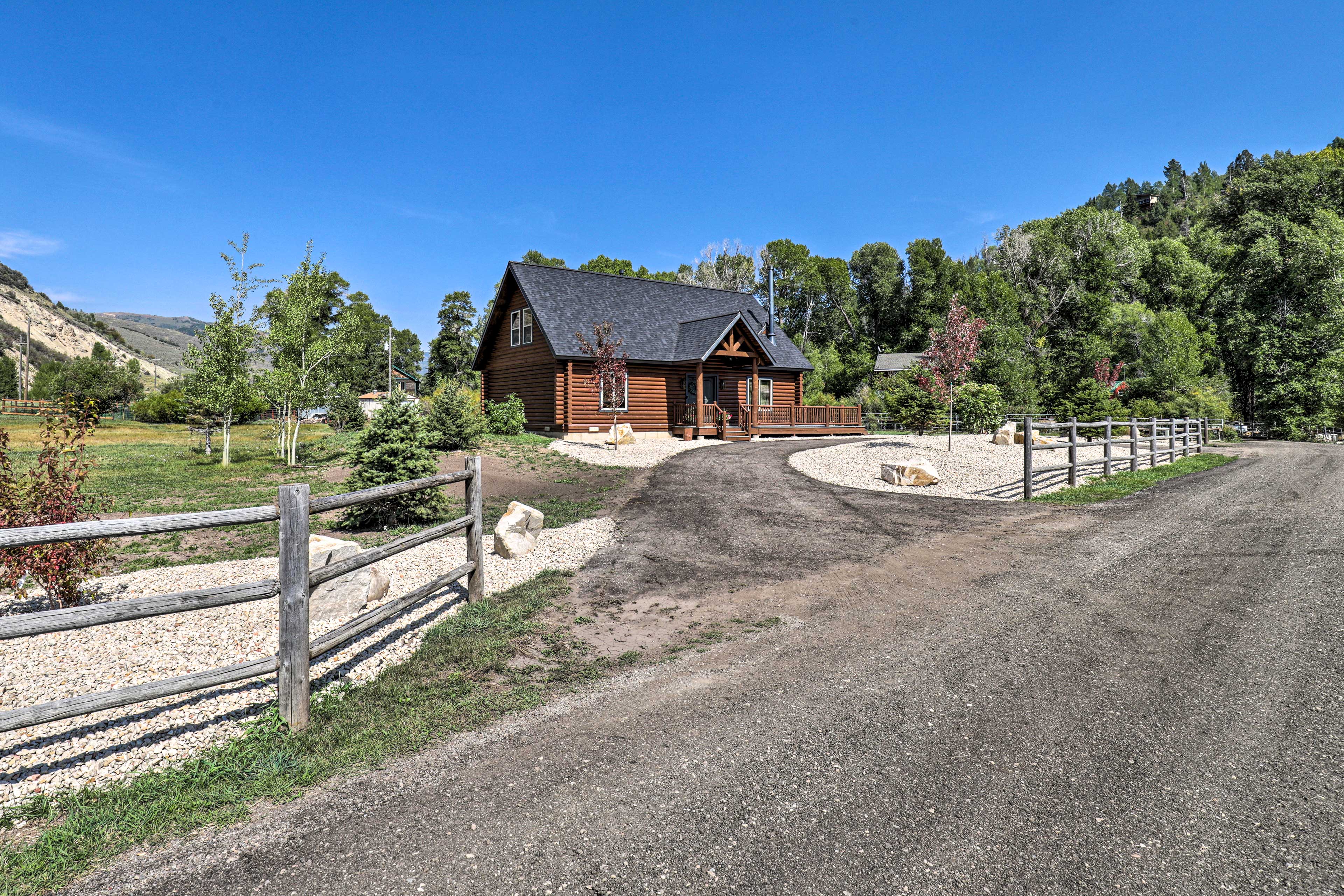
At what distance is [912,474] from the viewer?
15.2 m

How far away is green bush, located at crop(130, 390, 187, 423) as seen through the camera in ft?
146

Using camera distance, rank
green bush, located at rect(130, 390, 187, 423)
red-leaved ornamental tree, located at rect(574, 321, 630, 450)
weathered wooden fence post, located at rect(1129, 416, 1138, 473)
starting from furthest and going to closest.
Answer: green bush, located at rect(130, 390, 187, 423), red-leaved ornamental tree, located at rect(574, 321, 630, 450), weathered wooden fence post, located at rect(1129, 416, 1138, 473)

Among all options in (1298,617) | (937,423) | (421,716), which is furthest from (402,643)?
(937,423)

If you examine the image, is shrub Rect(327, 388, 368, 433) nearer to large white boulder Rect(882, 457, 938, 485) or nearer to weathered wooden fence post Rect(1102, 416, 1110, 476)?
large white boulder Rect(882, 457, 938, 485)

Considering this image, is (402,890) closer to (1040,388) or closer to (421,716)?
(421,716)

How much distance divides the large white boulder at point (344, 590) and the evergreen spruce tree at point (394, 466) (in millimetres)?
3759

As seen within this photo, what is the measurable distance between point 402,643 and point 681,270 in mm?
66594

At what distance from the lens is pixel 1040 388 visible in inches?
1898

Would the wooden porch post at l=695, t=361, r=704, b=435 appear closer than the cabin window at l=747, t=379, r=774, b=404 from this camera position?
Yes

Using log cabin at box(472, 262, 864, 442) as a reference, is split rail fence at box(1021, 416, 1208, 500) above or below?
below

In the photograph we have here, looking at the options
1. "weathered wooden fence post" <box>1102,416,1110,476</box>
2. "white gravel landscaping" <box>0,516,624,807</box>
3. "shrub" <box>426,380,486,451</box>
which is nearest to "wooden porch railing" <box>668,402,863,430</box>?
"shrub" <box>426,380,486,451</box>

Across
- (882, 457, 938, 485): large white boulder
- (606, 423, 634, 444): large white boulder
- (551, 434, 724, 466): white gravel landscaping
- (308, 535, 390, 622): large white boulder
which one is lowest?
(308, 535, 390, 622): large white boulder

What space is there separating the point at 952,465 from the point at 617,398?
14.6 m

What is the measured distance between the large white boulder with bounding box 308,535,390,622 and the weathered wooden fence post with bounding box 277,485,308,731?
5.86 feet
